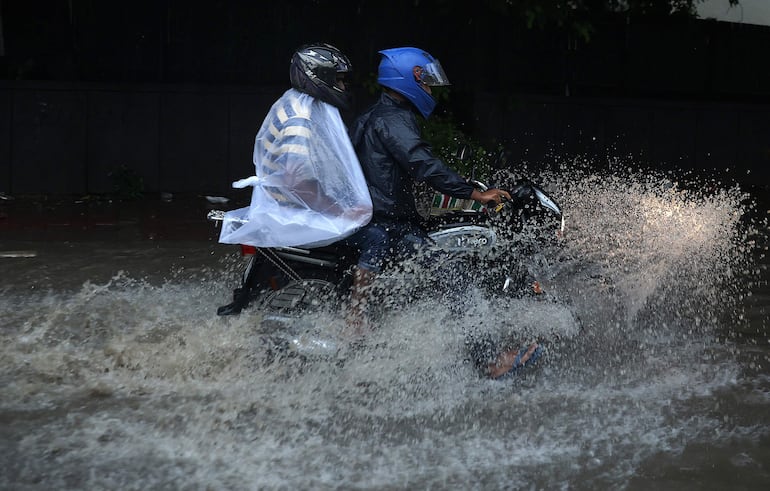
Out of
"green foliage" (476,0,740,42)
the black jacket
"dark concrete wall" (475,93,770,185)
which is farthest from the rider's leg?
"dark concrete wall" (475,93,770,185)

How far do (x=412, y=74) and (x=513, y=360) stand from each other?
5.03 ft

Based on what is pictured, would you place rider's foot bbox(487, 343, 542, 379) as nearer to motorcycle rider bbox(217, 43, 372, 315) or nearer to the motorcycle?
the motorcycle

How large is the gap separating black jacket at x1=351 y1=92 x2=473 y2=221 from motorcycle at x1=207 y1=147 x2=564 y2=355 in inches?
8.2

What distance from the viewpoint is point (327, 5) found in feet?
40.1

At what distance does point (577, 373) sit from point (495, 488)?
5.29 feet

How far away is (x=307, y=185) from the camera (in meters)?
5.12

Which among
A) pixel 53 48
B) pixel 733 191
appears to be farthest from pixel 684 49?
pixel 53 48

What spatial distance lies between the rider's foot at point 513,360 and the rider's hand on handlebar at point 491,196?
0.76 metres

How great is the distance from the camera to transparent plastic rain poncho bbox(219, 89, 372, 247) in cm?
507

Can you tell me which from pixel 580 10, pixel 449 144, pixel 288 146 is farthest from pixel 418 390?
pixel 580 10

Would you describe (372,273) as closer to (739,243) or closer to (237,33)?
(739,243)

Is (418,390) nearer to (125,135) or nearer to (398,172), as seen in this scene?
(398,172)

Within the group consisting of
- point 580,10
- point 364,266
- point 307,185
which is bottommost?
point 364,266

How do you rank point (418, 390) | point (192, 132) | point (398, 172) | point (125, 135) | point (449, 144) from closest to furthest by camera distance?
point (418, 390) < point (398, 172) < point (449, 144) < point (125, 135) < point (192, 132)
